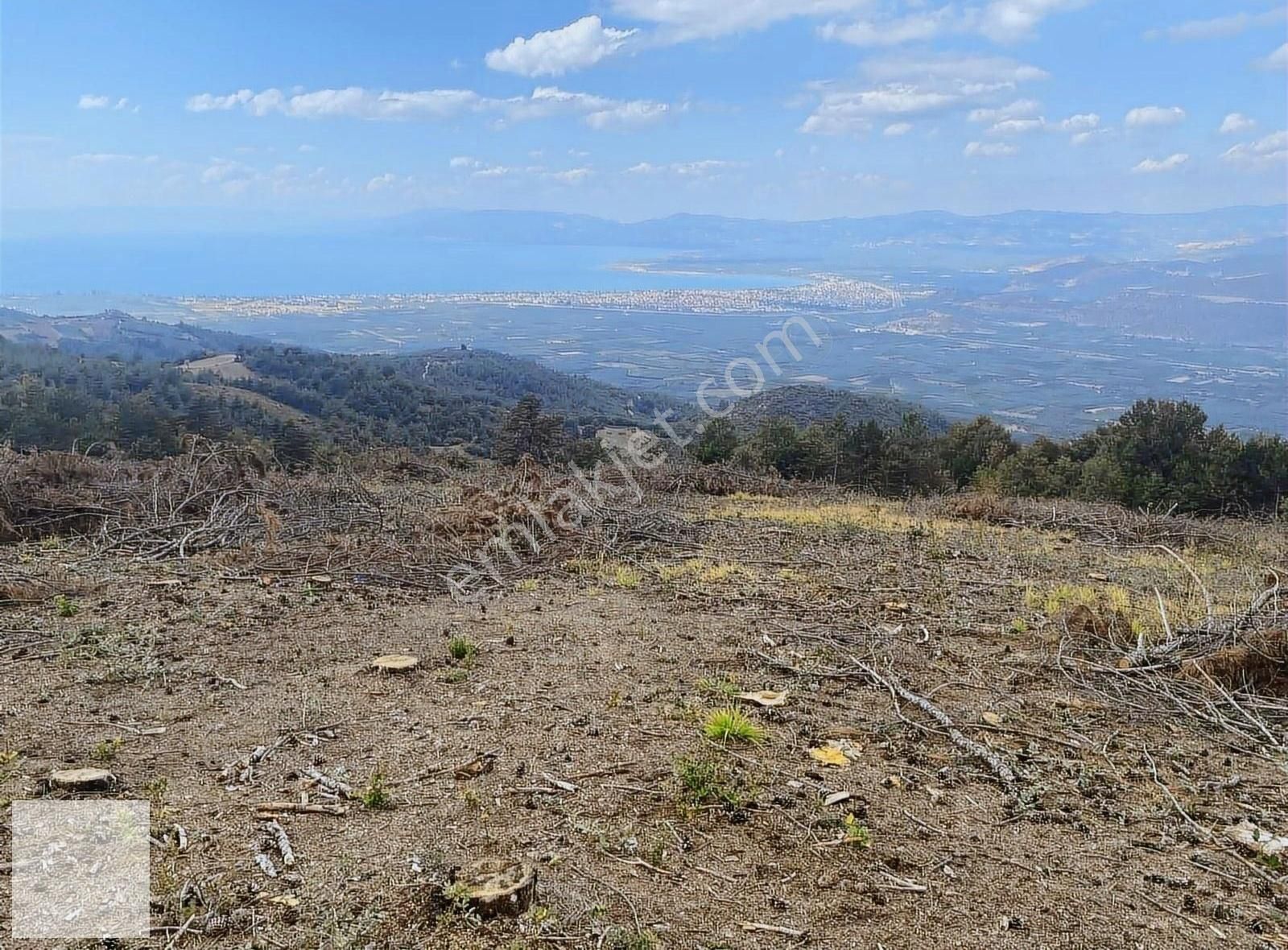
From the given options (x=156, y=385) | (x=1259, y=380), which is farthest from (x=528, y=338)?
(x=1259, y=380)

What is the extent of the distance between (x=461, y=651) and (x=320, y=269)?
14143cm

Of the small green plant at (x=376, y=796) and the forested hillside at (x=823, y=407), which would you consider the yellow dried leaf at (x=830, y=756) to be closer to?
the small green plant at (x=376, y=796)

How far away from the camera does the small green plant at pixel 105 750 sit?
336 centimetres

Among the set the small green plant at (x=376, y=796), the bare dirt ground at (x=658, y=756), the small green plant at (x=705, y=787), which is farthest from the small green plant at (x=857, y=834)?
the small green plant at (x=376, y=796)

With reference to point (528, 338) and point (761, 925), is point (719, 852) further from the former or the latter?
point (528, 338)

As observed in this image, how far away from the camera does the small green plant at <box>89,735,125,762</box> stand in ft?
11.0

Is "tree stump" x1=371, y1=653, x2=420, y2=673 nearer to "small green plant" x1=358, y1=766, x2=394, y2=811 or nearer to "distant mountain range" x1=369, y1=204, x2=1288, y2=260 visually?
"small green plant" x1=358, y1=766, x2=394, y2=811

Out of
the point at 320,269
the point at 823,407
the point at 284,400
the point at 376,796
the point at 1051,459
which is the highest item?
the point at 320,269

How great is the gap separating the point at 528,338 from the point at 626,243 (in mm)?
82135

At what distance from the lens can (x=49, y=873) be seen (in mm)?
2473

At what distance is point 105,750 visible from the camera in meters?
3.39

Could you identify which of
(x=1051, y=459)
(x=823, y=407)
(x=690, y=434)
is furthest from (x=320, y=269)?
(x=1051, y=459)

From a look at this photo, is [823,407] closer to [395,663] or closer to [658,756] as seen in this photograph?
[395,663]

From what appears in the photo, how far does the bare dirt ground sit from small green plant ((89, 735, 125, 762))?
0.07 ft
